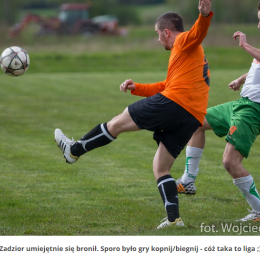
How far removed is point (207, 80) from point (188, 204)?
172cm

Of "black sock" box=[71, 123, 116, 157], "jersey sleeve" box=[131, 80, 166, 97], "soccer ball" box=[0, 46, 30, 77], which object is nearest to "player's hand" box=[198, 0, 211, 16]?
"jersey sleeve" box=[131, 80, 166, 97]

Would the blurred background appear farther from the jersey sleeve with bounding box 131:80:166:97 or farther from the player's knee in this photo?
the player's knee

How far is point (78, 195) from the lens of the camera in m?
6.13

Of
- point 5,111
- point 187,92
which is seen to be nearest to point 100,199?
point 187,92

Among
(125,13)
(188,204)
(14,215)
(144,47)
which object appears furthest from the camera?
(125,13)

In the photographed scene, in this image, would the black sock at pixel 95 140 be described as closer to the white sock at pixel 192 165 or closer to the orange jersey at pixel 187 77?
the orange jersey at pixel 187 77

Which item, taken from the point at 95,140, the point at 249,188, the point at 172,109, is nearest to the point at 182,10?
the point at 249,188

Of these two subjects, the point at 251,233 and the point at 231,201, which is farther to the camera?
the point at 231,201

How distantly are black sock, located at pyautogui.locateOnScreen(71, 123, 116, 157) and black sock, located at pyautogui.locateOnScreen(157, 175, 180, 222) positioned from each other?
2.29 feet

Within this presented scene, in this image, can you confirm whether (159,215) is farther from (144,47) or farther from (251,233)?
(144,47)

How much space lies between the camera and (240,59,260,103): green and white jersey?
5.12 meters

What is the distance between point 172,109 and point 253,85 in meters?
1.12

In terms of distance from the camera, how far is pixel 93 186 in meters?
6.60

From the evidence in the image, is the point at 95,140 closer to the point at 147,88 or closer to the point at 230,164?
the point at 147,88
